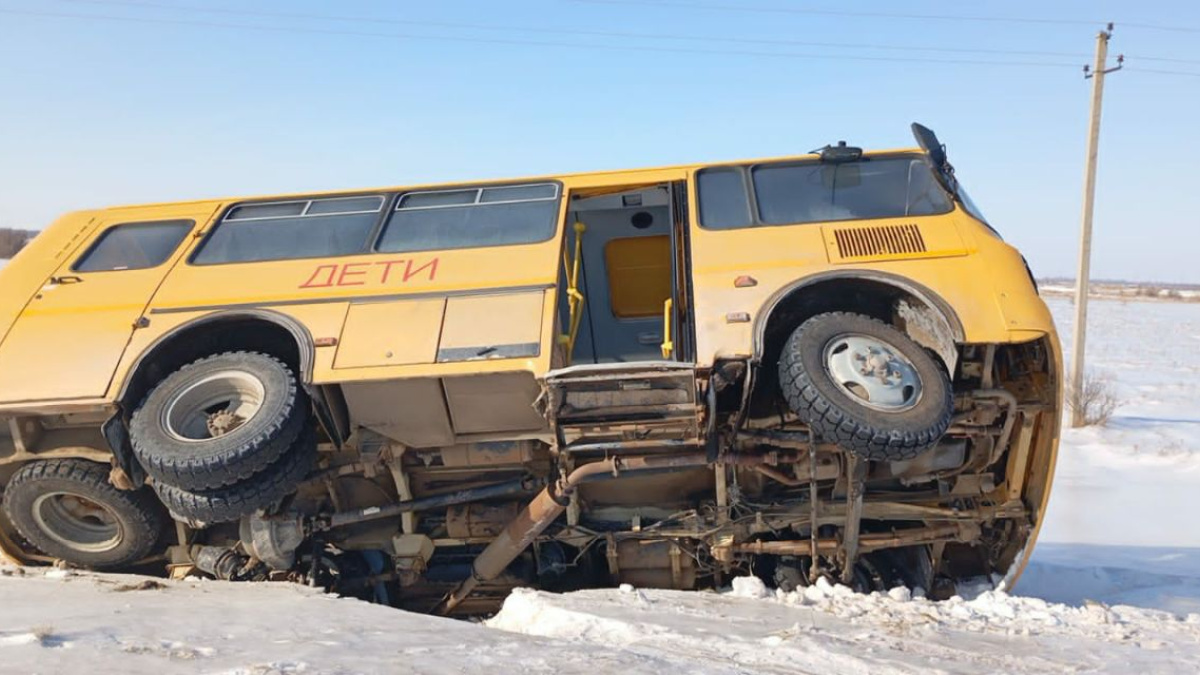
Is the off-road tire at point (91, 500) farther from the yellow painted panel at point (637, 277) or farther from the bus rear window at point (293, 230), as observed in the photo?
the yellow painted panel at point (637, 277)

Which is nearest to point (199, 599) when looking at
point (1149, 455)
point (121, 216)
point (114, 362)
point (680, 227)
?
point (114, 362)

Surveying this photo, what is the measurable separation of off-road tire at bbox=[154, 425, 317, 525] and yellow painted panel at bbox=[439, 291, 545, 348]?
3.61 ft

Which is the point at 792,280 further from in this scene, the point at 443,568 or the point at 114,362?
the point at 114,362

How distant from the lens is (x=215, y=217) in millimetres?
5891

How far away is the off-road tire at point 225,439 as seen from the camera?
450 cm

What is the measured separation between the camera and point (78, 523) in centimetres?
558

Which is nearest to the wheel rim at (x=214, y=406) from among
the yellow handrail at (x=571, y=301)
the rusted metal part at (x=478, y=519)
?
the rusted metal part at (x=478, y=519)

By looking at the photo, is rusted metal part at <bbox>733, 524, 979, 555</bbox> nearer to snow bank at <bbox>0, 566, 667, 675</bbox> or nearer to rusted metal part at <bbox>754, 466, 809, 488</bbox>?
rusted metal part at <bbox>754, 466, 809, 488</bbox>

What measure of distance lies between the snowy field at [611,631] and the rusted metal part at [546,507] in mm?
403

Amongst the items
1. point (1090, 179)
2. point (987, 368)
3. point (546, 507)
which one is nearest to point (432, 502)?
point (546, 507)

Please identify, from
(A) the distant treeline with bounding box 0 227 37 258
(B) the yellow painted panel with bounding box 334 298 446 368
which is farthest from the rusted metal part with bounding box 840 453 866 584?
(A) the distant treeline with bounding box 0 227 37 258

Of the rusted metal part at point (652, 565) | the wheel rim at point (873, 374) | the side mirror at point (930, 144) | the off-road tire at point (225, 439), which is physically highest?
the side mirror at point (930, 144)

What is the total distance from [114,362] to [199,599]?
60.0 inches

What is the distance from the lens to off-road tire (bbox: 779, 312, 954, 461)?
432cm
